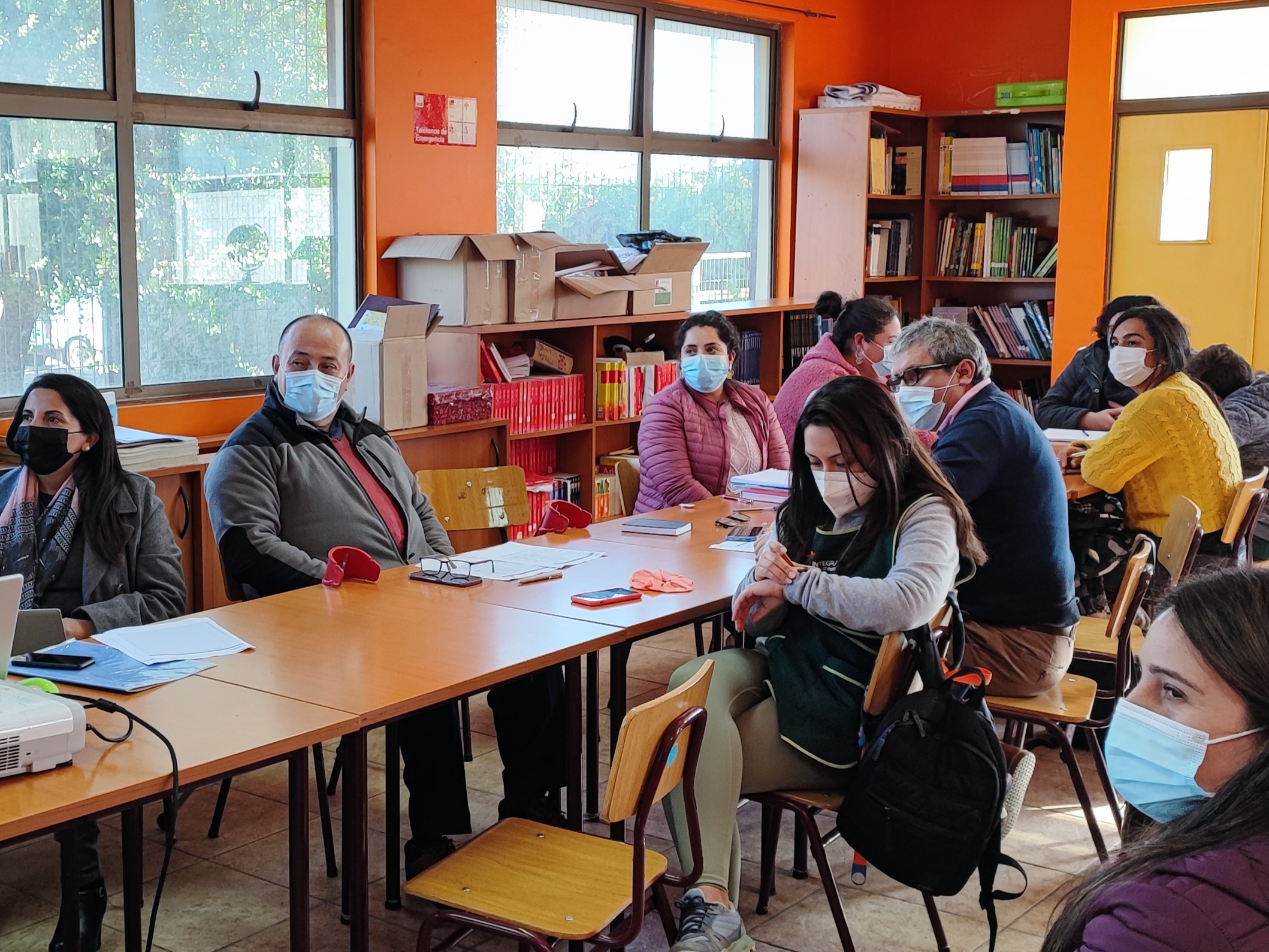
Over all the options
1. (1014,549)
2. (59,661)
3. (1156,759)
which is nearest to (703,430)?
(1014,549)

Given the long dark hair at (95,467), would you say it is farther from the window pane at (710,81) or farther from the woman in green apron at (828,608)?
the window pane at (710,81)

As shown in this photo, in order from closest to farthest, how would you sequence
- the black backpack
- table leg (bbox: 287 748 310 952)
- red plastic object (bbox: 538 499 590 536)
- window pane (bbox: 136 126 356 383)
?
table leg (bbox: 287 748 310 952), the black backpack, red plastic object (bbox: 538 499 590 536), window pane (bbox: 136 126 356 383)

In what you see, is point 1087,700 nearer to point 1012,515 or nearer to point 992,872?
point 1012,515

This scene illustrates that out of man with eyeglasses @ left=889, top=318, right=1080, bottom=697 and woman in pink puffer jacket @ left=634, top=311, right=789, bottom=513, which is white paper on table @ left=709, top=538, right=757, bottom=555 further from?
woman in pink puffer jacket @ left=634, top=311, right=789, bottom=513

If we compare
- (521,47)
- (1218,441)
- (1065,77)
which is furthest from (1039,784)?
(1065,77)

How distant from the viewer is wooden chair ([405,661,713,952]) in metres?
2.17

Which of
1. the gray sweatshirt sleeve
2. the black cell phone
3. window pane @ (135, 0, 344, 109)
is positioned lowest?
the black cell phone

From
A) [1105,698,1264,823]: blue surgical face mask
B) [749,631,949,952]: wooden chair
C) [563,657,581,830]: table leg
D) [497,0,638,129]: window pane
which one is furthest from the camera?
[497,0,638,129]: window pane

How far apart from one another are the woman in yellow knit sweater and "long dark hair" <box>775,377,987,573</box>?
144cm

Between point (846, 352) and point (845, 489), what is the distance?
103 inches

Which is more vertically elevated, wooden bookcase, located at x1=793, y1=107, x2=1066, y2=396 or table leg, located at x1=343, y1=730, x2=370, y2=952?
wooden bookcase, located at x1=793, y1=107, x2=1066, y2=396

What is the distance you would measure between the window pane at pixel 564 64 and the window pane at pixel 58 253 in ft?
6.76

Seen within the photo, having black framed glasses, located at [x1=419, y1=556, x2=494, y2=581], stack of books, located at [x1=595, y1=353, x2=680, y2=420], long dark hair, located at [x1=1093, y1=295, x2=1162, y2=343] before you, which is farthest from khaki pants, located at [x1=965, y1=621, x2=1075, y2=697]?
stack of books, located at [x1=595, y1=353, x2=680, y2=420]

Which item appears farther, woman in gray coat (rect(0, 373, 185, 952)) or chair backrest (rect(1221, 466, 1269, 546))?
chair backrest (rect(1221, 466, 1269, 546))
